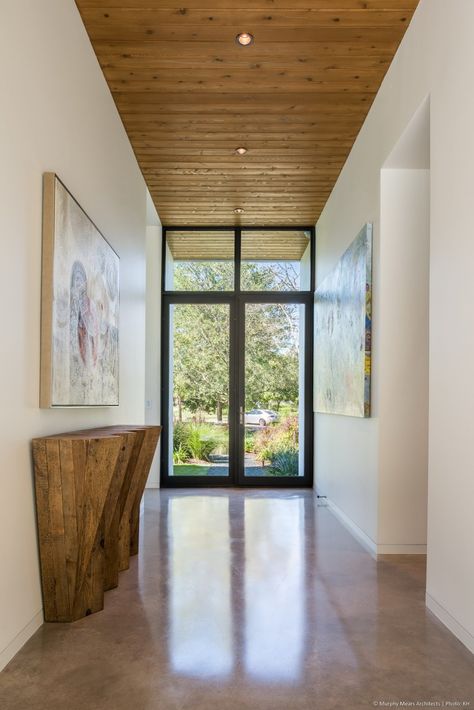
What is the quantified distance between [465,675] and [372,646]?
1.31 feet

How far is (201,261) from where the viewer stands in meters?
7.44

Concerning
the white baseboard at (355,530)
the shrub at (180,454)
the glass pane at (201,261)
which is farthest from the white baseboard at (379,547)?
the glass pane at (201,261)

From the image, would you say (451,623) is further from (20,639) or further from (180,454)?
(180,454)

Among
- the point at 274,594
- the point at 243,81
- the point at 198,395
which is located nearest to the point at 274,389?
the point at 198,395

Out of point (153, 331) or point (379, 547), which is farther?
point (153, 331)

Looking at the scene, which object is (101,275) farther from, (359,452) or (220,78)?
(359,452)

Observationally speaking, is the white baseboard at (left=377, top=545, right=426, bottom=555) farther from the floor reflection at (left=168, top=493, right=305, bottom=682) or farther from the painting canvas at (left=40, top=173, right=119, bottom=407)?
the painting canvas at (left=40, top=173, right=119, bottom=407)

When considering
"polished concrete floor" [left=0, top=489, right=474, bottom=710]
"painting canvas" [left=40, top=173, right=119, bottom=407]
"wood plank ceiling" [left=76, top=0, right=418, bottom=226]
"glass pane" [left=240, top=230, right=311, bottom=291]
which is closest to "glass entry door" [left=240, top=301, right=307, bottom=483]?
"glass pane" [left=240, top=230, right=311, bottom=291]

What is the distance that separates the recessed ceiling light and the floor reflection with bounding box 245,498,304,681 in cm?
319

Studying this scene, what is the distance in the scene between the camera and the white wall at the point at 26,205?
2332 millimetres

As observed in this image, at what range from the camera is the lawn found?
23.8ft

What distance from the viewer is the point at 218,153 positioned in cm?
521

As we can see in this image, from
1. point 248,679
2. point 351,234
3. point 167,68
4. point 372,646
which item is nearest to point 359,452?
point 351,234

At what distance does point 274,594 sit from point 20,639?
1.34m
